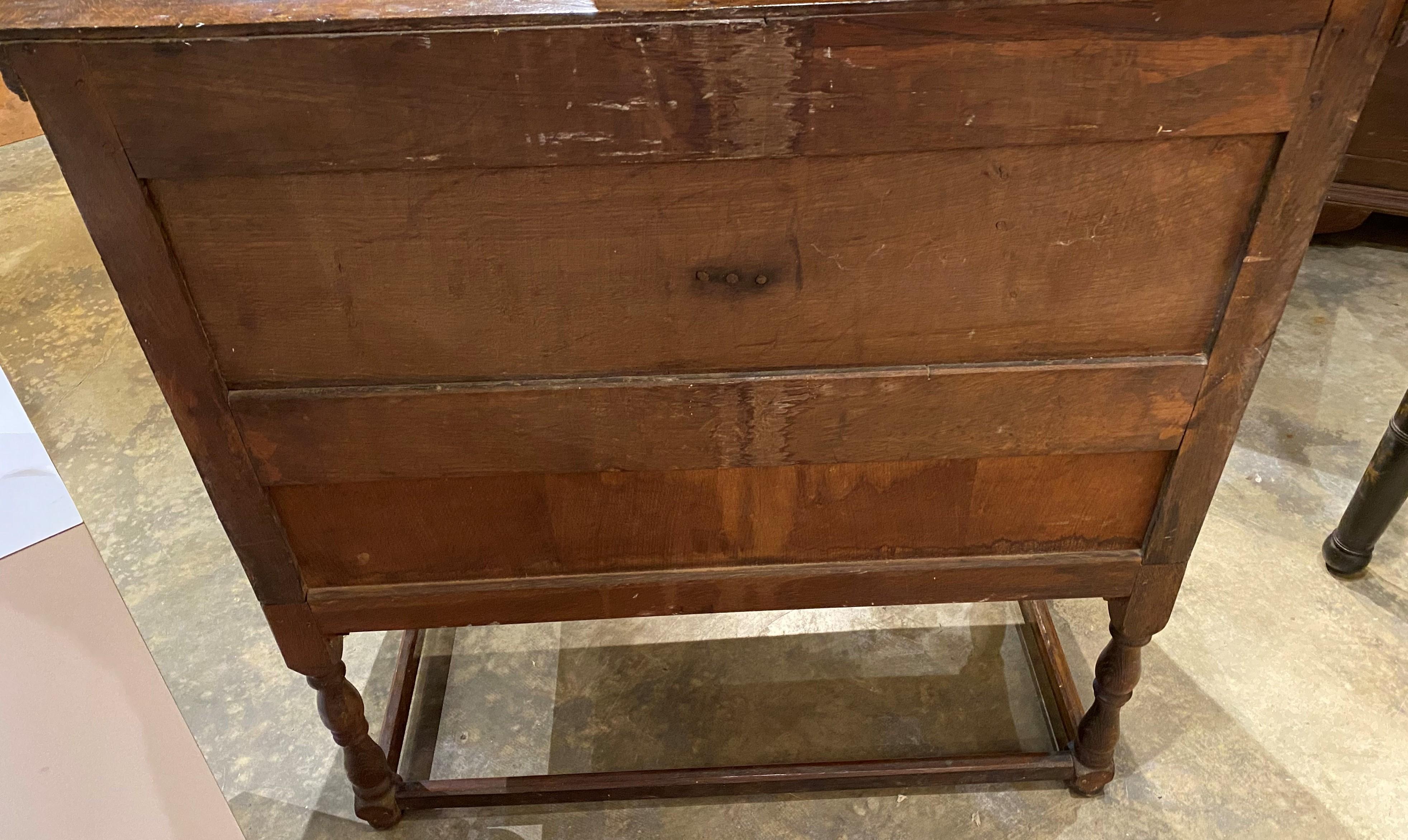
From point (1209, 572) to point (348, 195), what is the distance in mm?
1509

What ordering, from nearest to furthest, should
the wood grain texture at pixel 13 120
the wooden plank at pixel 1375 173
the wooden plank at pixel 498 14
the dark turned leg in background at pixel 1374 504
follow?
the wooden plank at pixel 498 14 → the dark turned leg in background at pixel 1374 504 → the wooden plank at pixel 1375 173 → the wood grain texture at pixel 13 120

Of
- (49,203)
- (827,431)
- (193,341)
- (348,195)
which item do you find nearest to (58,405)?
(49,203)

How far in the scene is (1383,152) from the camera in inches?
78.5

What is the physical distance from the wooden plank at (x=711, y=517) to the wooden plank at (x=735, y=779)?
1.37 ft

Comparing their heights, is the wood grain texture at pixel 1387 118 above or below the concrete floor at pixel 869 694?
above

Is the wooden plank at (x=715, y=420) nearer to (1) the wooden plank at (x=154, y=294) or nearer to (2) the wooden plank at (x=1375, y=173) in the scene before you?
(1) the wooden plank at (x=154, y=294)

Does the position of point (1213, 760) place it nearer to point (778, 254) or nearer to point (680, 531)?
point (680, 531)

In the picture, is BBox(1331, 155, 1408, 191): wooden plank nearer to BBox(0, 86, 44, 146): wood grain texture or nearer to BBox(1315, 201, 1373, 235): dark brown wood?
BBox(1315, 201, 1373, 235): dark brown wood

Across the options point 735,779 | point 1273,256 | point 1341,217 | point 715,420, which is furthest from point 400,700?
point 1341,217

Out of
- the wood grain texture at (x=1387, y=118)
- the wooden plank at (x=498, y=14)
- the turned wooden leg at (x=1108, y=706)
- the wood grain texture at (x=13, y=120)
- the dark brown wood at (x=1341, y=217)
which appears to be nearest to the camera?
the wooden plank at (x=498, y=14)

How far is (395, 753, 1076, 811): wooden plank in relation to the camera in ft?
4.27

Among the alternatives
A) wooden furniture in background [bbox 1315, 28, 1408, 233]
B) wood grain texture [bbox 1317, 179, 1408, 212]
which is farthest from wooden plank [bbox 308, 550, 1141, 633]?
wood grain texture [bbox 1317, 179, 1408, 212]

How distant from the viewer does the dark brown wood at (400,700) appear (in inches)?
53.9

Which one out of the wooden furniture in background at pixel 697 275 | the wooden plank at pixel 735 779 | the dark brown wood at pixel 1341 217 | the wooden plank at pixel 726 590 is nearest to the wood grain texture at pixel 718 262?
the wooden furniture in background at pixel 697 275
